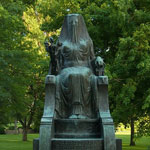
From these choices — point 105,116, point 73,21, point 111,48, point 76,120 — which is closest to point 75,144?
point 76,120

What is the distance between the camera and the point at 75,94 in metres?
7.58

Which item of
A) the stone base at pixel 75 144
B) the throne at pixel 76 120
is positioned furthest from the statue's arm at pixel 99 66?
the stone base at pixel 75 144

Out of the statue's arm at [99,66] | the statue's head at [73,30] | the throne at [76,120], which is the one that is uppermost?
the statue's head at [73,30]

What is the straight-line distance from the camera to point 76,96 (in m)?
7.57

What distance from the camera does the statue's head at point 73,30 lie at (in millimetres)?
8445

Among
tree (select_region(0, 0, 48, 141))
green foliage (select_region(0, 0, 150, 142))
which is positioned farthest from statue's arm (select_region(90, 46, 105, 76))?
tree (select_region(0, 0, 48, 141))

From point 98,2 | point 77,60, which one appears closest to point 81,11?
point 98,2

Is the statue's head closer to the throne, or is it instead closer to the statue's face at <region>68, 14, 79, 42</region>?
the statue's face at <region>68, 14, 79, 42</region>

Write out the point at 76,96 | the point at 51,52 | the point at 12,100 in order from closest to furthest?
the point at 76,96
the point at 51,52
the point at 12,100

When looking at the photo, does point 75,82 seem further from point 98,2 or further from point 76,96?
point 98,2

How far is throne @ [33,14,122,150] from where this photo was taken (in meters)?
6.77

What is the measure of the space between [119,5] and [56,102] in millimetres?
7368

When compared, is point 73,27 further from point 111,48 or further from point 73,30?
point 111,48

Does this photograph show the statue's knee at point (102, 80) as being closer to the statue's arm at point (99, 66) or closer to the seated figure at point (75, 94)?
the seated figure at point (75, 94)
